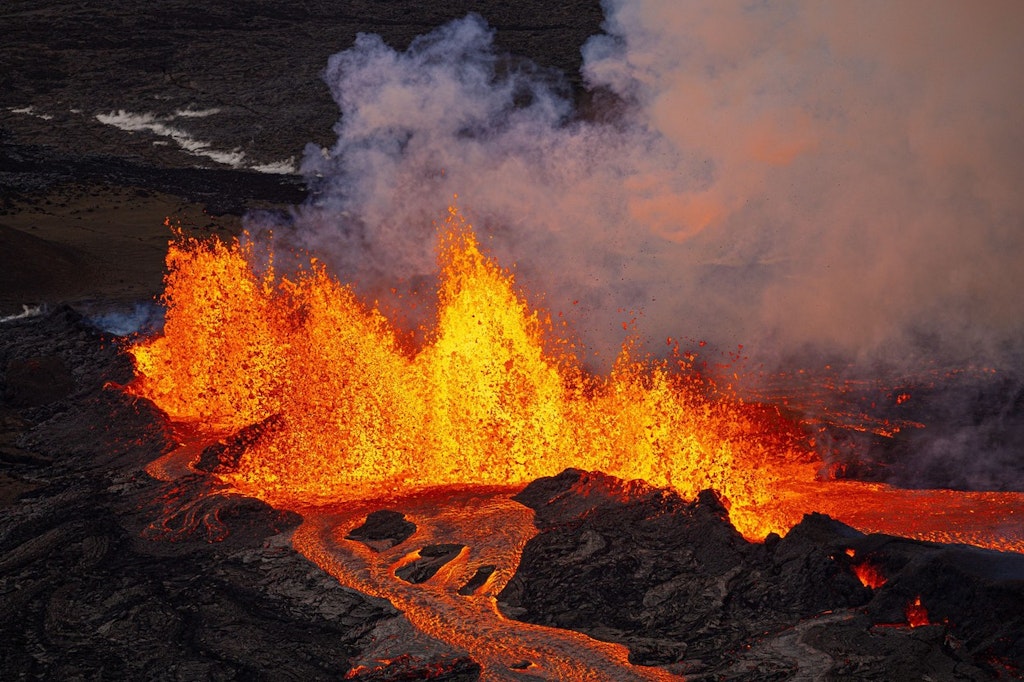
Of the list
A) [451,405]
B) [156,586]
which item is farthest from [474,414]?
[156,586]

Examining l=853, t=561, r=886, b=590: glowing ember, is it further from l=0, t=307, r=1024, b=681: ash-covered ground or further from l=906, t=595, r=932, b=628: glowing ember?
l=906, t=595, r=932, b=628: glowing ember

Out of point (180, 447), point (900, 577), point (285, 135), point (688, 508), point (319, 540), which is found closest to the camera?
point (900, 577)

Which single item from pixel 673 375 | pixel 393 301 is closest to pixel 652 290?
pixel 673 375

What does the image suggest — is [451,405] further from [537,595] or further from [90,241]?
[90,241]

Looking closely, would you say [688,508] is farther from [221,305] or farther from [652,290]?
[221,305]

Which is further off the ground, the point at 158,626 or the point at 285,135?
the point at 285,135

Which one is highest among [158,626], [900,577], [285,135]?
[285,135]

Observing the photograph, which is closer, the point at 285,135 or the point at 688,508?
the point at 688,508

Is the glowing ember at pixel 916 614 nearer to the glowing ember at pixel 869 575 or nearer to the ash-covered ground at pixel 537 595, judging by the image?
the ash-covered ground at pixel 537 595
